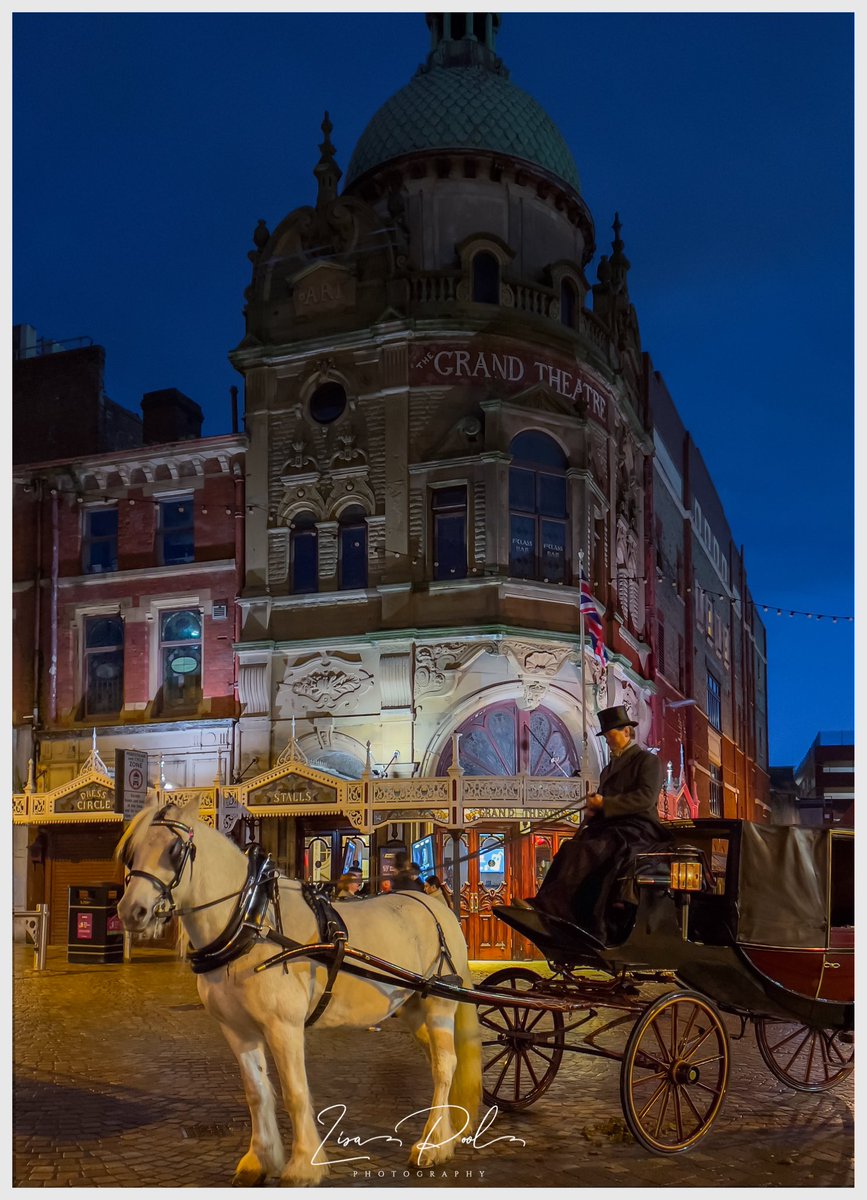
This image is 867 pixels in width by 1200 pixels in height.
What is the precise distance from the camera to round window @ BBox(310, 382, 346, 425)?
25516 millimetres

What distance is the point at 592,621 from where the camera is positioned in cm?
2366

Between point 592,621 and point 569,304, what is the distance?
7.14m

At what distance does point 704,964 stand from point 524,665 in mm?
15087

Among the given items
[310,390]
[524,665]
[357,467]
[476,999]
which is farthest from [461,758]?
[476,999]

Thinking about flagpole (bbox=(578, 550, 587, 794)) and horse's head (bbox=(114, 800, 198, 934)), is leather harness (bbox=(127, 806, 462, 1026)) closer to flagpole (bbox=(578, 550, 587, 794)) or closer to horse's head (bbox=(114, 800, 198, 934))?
horse's head (bbox=(114, 800, 198, 934))

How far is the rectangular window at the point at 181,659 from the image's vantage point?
2598 cm

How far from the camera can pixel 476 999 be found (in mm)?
7922

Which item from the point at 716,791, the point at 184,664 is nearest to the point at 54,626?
the point at 184,664

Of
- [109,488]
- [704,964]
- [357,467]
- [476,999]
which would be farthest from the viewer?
[109,488]

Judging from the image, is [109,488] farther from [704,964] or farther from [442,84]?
[704,964]

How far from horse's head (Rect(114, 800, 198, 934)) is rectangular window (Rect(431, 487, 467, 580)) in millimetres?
17097

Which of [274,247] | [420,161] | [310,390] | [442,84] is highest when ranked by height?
Result: [442,84]

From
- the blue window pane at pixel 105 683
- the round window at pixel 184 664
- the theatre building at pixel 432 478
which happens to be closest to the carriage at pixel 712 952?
the theatre building at pixel 432 478

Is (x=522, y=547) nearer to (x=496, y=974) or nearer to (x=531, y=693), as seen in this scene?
(x=531, y=693)
